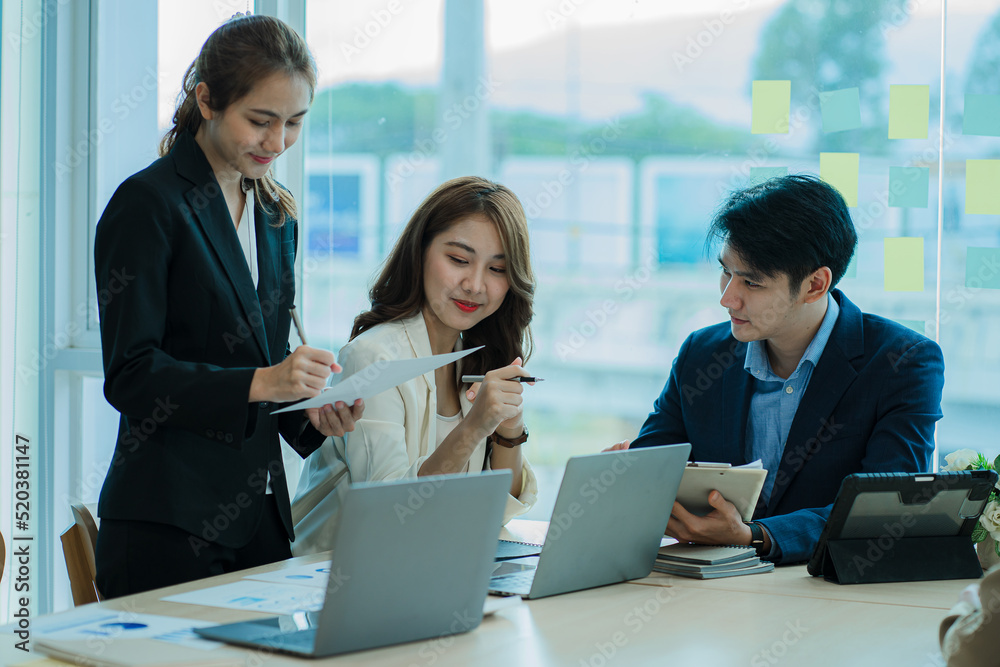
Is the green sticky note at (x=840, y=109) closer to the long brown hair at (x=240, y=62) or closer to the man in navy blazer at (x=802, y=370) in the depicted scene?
the man in navy blazer at (x=802, y=370)

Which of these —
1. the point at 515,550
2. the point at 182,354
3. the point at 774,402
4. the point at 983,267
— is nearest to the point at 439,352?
the point at 515,550

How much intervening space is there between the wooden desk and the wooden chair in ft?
1.41

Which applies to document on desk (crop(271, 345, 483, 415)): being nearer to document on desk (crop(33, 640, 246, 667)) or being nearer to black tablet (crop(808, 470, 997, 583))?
document on desk (crop(33, 640, 246, 667))

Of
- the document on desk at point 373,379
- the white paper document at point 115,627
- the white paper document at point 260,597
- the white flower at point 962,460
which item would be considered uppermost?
the document on desk at point 373,379

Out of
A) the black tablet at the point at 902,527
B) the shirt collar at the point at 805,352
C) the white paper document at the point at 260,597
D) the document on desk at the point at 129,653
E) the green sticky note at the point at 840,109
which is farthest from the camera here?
the green sticky note at the point at 840,109

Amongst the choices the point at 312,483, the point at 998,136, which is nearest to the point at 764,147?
the point at 998,136

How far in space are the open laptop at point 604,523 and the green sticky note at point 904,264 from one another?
4.28ft

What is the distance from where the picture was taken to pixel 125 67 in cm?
334

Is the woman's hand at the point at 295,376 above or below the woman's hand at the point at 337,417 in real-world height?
above

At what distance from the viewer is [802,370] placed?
215 cm

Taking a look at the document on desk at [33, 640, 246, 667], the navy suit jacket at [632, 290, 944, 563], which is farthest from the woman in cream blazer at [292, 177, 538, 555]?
the document on desk at [33, 640, 246, 667]

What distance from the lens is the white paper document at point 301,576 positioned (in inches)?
61.5

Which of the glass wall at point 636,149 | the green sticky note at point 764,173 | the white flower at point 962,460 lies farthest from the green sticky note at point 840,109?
the white flower at point 962,460

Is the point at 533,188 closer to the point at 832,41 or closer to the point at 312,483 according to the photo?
the point at 832,41
